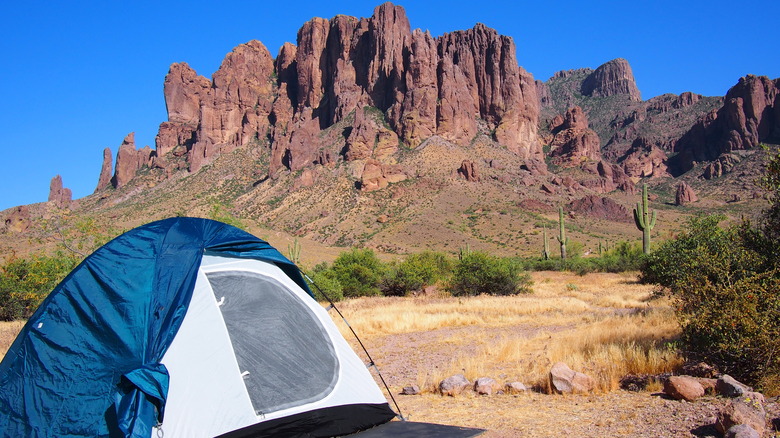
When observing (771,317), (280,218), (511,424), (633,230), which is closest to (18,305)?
(511,424)

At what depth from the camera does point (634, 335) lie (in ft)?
32.7

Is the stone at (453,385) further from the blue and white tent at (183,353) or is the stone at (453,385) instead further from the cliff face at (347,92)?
the cliff face at (347,92)

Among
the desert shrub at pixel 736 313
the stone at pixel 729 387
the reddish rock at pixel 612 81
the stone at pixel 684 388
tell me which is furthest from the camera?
the reddish rock at pixel 612 81

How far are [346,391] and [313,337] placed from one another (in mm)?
760

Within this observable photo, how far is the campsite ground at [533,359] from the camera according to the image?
5.77 meters

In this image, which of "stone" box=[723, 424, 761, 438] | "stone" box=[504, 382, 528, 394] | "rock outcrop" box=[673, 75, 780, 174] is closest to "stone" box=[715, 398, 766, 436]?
"stone" box=[723, 424, 761, 438]

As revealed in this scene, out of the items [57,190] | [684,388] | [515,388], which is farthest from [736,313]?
[57,190]

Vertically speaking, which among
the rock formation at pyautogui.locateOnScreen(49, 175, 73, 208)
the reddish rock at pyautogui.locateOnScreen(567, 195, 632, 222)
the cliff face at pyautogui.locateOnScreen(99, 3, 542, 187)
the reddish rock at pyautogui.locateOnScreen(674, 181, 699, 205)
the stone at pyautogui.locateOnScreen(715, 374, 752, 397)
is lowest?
the stone at pyautogui.locateOnScreen(715, 374, 752, 397)

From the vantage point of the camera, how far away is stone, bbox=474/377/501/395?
7480mm

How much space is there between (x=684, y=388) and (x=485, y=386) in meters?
2.52

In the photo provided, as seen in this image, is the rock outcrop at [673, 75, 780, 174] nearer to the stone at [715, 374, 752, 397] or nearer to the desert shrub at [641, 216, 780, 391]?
the desert shrub at [641, 216, 780, 391]

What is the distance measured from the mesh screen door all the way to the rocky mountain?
163ft

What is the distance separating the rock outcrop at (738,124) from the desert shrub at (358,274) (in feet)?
348

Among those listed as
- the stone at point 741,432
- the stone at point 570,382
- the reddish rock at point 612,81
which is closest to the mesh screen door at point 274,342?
the stone at point 570,382
